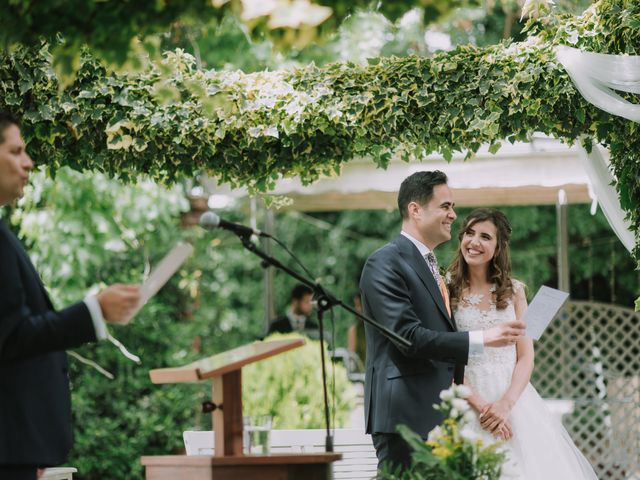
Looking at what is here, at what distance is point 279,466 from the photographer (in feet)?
10.0

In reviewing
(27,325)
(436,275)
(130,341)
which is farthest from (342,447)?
(130,341)

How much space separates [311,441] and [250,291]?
1150 centimetres

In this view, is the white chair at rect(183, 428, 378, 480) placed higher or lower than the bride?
lower

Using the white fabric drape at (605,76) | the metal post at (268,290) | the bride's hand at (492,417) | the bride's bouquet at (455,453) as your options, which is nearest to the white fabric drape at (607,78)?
the white fabric drape at (605,76)

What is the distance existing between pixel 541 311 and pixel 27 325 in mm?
2247

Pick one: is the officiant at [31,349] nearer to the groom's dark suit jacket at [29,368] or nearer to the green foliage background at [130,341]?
the groom's dark suit jacket at [29,368]

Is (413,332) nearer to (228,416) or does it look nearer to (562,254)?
(228,416)

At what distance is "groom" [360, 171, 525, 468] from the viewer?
4004 millimetres

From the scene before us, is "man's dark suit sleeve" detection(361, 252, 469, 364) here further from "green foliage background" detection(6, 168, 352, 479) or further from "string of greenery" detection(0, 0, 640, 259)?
"green foliage background" detection(6, 168, 352, 479)

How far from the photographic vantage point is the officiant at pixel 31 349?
2.88 m

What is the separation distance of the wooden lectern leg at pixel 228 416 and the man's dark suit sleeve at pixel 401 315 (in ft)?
3.09

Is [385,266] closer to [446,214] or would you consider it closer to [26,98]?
[446,214]

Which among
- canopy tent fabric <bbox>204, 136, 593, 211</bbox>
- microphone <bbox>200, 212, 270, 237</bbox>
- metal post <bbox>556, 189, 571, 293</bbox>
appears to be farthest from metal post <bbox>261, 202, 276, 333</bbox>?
microphone <bbox>200, 212, 270, 237</bbox>

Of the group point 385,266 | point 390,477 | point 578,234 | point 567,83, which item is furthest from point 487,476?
point 578,234
